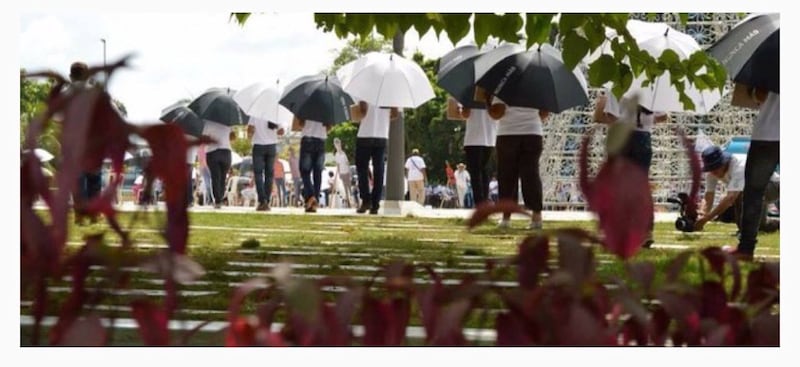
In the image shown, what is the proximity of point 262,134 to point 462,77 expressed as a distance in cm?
532

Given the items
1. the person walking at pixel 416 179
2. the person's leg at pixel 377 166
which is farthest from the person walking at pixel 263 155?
the person walking at pixel 416 179

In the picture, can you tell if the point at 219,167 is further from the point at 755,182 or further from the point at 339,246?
the point at 755,182

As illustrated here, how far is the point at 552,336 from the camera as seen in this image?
1.08 meters

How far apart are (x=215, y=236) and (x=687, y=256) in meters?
8.93

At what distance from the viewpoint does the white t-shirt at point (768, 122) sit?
24.2 feet

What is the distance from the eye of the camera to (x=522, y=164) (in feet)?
35.7

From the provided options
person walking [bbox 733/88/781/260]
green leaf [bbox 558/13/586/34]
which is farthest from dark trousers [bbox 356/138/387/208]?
green leaf [bbox 558/13/586/34]

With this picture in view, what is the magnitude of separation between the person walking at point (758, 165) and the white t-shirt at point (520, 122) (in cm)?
332

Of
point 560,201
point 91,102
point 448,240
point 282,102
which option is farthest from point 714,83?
point 560,201

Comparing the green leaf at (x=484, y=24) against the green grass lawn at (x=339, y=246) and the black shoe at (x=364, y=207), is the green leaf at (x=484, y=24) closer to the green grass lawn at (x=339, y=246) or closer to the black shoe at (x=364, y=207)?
the green grass lawn at (x=339, y=246)

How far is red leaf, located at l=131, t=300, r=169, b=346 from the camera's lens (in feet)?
3.60

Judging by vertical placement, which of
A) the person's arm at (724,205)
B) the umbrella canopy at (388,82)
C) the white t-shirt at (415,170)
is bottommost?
the person's arm at (724,205)

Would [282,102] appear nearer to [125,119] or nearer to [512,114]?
[512,114]

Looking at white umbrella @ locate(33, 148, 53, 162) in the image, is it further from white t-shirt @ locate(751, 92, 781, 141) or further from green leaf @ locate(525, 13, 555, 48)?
white t-shirt @ locate(751, 92, 781, 141)
